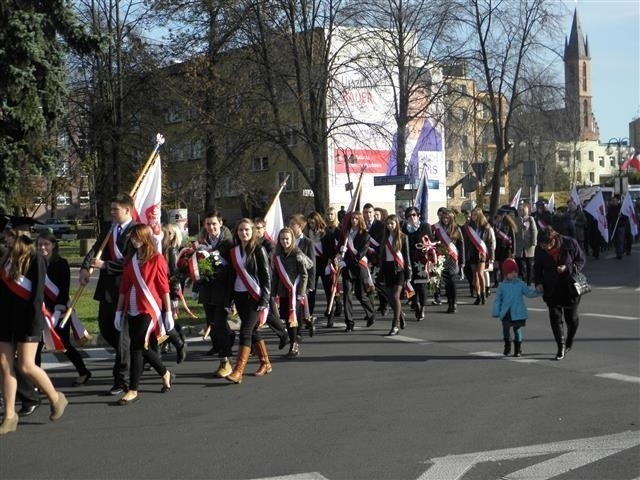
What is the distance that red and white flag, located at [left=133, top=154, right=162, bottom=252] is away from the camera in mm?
9953

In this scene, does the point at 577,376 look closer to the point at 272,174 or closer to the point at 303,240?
the point at 303,240

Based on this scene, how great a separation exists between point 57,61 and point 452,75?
57.9ft

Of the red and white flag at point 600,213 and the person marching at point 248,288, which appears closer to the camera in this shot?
the person marching at point 248,288

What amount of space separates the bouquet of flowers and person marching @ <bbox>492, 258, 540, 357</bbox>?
343cm

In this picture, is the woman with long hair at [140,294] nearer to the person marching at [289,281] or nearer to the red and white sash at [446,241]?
the person marching at [289,281]

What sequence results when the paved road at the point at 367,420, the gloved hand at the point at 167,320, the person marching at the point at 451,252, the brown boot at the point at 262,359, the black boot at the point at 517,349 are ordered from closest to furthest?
the paved road at the point at 367,420, the gloved hand at the point at 167,320, the brown boot at the point at 262,359, the black boot at the point at 517,349, the person marching at the point at 451,252

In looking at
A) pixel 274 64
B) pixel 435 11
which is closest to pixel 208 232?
pixel 274 64

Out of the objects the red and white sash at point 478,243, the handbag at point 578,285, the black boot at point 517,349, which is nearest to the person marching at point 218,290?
the black boot at point 517,349

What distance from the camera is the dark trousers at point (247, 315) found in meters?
9.05

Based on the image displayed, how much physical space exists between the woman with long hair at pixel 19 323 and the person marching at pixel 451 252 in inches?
352

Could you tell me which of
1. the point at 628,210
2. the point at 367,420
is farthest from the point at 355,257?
the point at 628,210

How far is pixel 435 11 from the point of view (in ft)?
102

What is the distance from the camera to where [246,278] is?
909 cm

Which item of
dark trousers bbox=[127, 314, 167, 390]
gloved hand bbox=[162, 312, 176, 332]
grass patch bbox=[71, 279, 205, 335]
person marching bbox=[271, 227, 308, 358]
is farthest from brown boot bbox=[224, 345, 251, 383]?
grass patch bbox=[71, 279, 205, 335]
